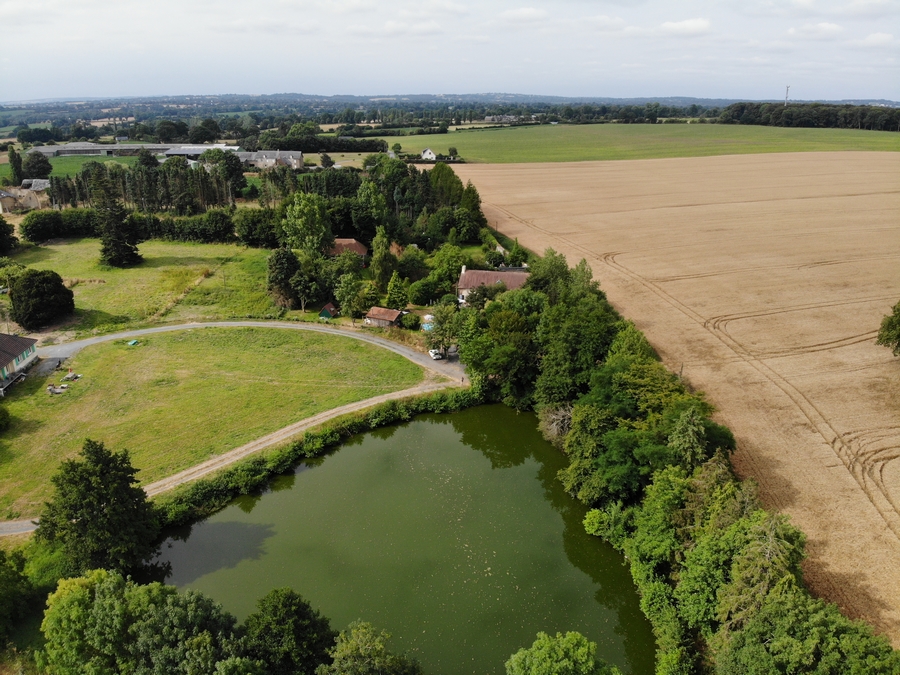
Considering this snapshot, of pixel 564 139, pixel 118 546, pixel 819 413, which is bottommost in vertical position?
pixel 118 546

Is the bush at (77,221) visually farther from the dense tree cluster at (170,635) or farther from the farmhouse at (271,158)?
the dense tree cluster at (170,635)

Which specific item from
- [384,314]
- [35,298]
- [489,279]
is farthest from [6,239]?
[489,279]

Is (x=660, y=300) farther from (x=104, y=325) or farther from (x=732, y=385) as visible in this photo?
(x=104, y=325)

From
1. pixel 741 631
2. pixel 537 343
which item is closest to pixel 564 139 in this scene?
pixel 537 343

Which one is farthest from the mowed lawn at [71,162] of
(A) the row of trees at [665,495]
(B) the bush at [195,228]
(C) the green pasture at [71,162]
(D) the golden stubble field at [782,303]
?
(A) the row of trees at [665,495]

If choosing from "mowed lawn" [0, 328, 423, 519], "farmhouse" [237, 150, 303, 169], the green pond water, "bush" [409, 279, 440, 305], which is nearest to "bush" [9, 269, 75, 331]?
"mowed lawn" [0, 328, 423, 519]

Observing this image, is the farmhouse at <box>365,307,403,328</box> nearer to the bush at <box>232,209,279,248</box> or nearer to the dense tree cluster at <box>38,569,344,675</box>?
the bush at <box>232,209,279,248</box>
